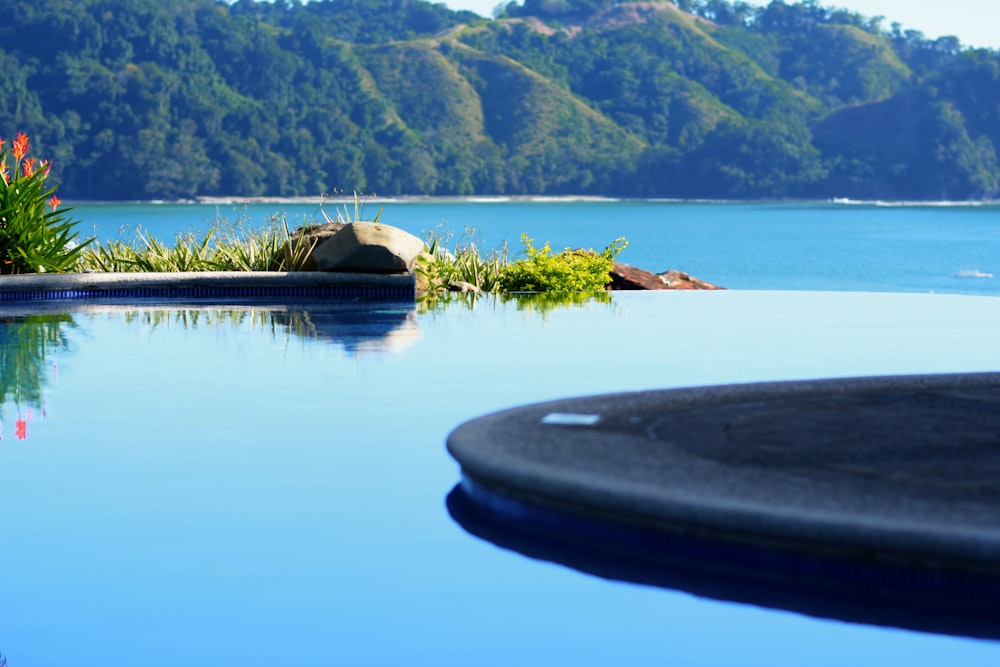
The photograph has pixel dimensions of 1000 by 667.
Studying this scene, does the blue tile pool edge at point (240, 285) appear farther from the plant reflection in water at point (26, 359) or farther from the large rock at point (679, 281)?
the large rock at point (679, 281)

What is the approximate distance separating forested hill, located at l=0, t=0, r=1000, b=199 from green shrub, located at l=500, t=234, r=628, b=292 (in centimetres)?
10763

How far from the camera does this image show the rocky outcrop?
16406 mm

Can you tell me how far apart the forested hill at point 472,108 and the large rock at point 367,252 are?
108398 millimetres

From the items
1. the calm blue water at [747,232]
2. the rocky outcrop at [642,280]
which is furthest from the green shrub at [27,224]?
the calm blue water at [747,232]

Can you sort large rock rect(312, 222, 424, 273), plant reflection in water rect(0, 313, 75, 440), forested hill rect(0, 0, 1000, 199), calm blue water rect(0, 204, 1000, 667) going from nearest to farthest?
calm blue water rect(0, 204, 1000, 667) < plant reflection in water rect(0, 313, 75, 440) < large rock rect(312, 222, 424, 273) < forested hill rect(0, 0, 1000, 199)

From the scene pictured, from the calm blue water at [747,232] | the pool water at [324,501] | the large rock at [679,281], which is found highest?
the pool water at [324,501]

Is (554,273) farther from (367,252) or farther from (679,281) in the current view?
(679,281)

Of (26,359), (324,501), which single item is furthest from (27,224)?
(324,501)

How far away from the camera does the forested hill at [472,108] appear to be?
123 m

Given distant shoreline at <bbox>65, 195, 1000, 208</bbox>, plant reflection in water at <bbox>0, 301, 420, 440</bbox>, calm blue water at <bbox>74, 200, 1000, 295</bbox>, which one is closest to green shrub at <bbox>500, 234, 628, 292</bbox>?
plant reflection in water at <bbox>0, 301, 420, 440</bbox>

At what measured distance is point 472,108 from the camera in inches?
5374

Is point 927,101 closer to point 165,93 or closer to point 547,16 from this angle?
point 547,16

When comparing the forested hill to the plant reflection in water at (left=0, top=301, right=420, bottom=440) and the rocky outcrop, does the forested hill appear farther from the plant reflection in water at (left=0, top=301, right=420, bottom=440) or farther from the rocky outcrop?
the plant reflection in water at (left=0, top=301, right=420, bottom=440)

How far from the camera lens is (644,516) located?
4301 millimetres
